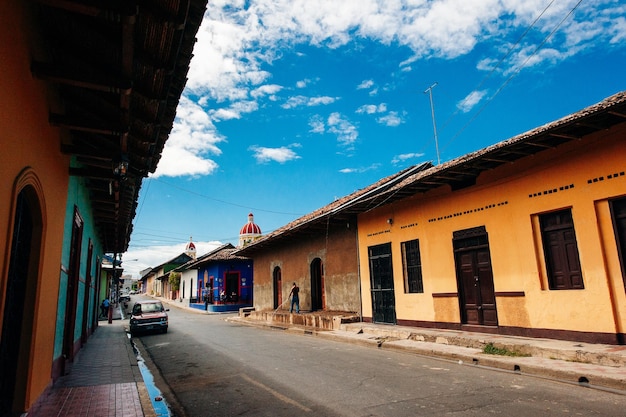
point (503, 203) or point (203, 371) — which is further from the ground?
point (503, 203)

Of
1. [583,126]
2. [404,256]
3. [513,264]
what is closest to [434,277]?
[404,256]

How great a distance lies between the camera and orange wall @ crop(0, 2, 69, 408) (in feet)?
11.4

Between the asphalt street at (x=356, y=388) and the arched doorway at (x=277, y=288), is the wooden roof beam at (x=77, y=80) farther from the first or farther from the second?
the arched doorway at (x=277, y=288)

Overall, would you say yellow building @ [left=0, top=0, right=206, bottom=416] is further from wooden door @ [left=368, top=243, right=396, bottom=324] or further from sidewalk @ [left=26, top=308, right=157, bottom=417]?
wooden door @ [left=368, top=243, right=396, bottom=324]

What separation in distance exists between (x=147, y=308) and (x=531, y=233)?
14.9 meters

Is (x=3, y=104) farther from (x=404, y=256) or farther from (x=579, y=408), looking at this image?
(x=404, y=256)

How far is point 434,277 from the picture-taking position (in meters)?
11.9

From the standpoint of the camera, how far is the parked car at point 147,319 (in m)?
15.9

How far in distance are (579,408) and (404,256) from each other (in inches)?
331

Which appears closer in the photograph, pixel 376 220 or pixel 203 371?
pixel 203 371

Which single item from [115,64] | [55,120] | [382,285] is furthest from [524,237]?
[55,120]

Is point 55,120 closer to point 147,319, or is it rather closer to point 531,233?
point 531,233

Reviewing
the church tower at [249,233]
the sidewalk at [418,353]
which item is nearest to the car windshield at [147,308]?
the sidewalk at [418,353]

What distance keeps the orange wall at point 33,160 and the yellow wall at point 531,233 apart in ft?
30.9
